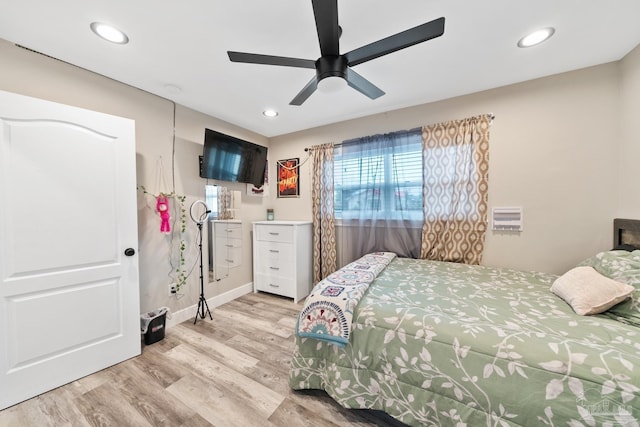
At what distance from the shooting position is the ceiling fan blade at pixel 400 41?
1098 mm

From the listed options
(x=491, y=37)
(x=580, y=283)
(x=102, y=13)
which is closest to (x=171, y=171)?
(x=102, y=13)

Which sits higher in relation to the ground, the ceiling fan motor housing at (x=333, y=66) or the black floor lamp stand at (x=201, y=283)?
the ceiling fan motor housing at (x=333, y=66)

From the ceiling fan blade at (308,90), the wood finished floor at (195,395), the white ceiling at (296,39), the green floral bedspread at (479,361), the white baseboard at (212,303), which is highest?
the white ceiling at (296,39)

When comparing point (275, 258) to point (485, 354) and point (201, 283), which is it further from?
Result: point (485, 354)

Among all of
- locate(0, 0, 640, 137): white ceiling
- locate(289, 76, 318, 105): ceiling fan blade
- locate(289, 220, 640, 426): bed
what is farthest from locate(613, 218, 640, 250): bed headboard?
locate(289, 76, 318, 105): ceiling fan blade

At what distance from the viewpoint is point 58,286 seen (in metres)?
1.60

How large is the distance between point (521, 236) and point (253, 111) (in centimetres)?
322

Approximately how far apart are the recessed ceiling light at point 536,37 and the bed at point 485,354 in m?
1.53

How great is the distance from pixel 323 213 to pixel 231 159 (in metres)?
1.43

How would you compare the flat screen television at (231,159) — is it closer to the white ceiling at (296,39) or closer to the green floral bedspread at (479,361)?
the white ceiling at (296,39)

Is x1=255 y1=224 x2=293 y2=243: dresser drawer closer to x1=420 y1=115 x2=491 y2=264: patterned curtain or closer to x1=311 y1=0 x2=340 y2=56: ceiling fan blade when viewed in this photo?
x1=420 y1=115 x2=491 y2=264: patterned curtain

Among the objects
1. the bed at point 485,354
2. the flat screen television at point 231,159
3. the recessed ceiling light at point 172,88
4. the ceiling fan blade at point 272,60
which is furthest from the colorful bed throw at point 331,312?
the recessed ceiling light at point 172,88

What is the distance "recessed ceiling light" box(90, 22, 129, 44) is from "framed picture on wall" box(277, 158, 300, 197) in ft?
7.18

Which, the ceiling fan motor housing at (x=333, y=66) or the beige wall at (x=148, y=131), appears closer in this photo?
the ceiling fan motor housing at (x=333, y=66)
